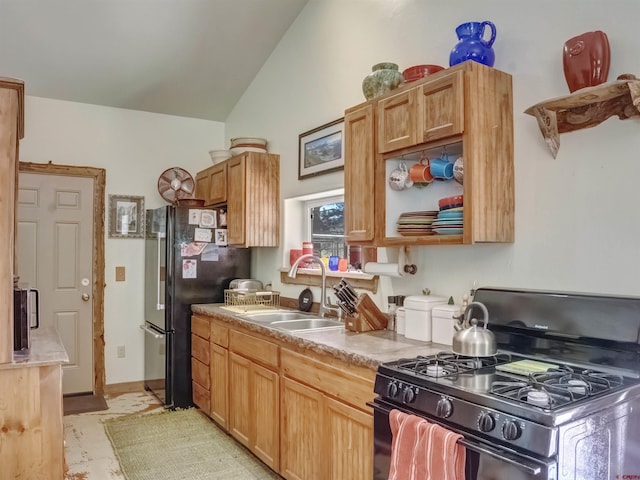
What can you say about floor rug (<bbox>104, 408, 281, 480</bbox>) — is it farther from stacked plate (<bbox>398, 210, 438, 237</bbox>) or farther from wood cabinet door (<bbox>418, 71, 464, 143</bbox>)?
wood cabinet door (<bbox>418, 71, 464, 143</bbox>)

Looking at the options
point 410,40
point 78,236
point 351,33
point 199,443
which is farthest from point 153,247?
point 410,40

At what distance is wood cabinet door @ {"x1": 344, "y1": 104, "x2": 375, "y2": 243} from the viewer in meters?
2.59

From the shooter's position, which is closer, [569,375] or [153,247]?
[569,375]

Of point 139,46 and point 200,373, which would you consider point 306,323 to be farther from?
point 139,46

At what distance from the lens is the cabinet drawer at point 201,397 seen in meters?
3.77

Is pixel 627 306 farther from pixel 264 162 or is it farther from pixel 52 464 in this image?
pixel 264 162

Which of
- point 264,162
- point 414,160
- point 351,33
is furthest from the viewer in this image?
point 264,162

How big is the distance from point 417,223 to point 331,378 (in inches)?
32.5

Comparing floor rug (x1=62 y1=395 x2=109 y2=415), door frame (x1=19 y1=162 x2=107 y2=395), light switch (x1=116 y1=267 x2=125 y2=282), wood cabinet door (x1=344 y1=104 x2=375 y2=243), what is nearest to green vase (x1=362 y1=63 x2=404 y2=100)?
wood cabinet door (x1=344 y1=104 x2=375 y2=243)

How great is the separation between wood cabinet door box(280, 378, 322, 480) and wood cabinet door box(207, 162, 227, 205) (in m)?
2.03

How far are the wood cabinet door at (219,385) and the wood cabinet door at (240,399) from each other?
0.08 meters

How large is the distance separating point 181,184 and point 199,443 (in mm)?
2415

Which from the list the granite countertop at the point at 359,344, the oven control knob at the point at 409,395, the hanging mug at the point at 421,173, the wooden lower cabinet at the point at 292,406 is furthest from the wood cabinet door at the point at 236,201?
the oven control knob at the point at 409,395

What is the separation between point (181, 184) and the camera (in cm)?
480
